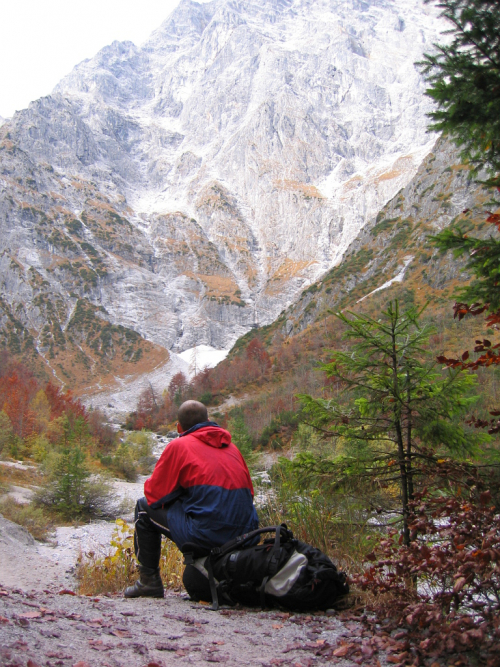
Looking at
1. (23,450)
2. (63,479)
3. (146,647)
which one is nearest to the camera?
(146,647)

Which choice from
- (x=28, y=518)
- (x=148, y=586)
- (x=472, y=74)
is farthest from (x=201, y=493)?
(x=28, y=518)

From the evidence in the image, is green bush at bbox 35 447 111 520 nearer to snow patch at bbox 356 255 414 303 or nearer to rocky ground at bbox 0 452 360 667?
rocky ground at bbox 0 452 360 667

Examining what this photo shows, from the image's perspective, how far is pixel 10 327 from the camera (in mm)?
123000

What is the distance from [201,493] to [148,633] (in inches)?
40.4

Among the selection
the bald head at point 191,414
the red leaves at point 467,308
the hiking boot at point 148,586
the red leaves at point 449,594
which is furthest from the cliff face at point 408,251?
the red leaves at point 449,594

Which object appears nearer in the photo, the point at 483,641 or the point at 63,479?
the point at 483,641

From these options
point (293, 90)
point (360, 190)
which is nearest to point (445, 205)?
point (360, 190)

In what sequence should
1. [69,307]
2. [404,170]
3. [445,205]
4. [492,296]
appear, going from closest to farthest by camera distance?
[492,296], [445,205], [69,307], [404,170]

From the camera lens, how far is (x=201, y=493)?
364cm

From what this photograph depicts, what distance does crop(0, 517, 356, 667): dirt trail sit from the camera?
7.59ft

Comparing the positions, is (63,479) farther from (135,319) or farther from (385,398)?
(135,319)

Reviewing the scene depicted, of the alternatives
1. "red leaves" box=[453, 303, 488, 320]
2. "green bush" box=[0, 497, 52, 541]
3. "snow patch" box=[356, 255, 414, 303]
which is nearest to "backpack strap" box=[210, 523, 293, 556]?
"red leaves" box=[453, 303, 488, 320]

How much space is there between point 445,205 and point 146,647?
80.2 meters

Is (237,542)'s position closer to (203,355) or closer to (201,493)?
(201,493)
